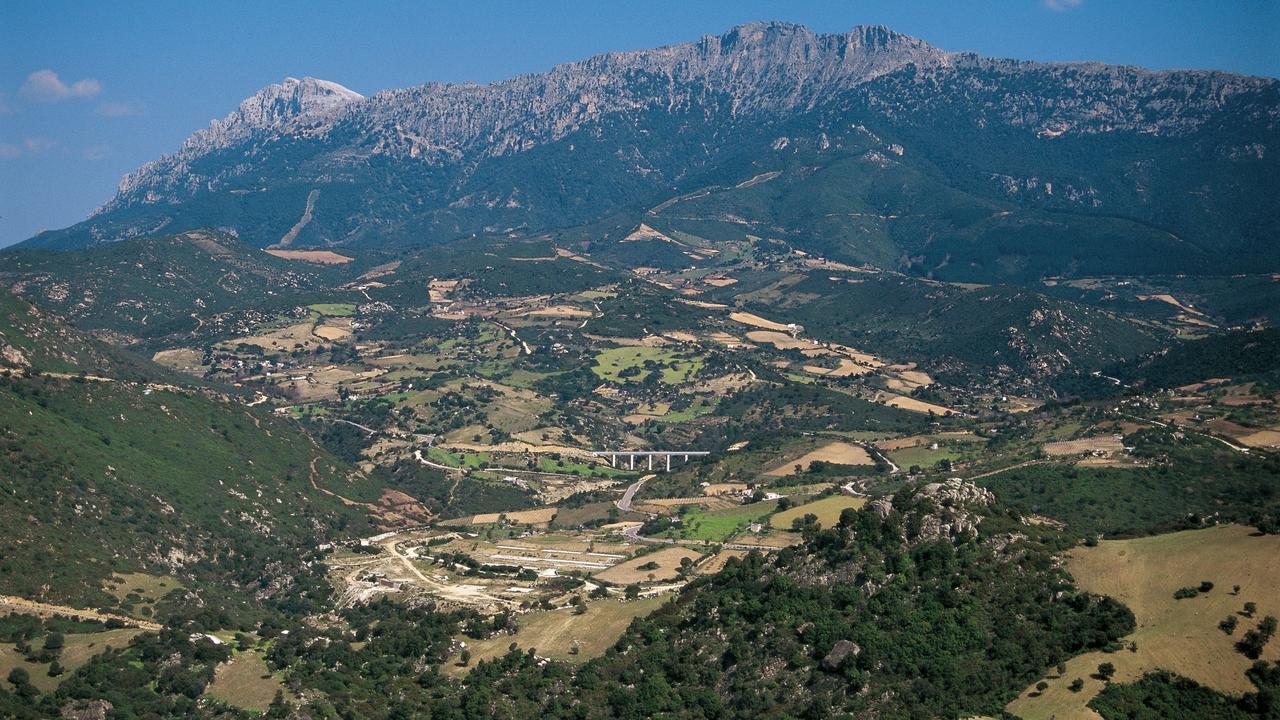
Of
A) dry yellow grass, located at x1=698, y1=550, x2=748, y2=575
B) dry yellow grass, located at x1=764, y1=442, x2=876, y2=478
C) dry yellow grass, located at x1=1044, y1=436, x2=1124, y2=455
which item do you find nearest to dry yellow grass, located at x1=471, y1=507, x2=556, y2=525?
dry yellow grass, located at x1=764, y1=442, x2=876, y2=478

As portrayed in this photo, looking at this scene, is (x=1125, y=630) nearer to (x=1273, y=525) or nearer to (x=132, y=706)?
(x=1273, y=525)

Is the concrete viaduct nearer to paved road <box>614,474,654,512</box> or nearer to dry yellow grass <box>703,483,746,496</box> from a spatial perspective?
paved road <box>614,474,654,512</box>

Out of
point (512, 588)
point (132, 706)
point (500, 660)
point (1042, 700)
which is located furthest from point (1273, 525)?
point (132, 706)

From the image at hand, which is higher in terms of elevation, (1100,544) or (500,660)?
(1100,544)

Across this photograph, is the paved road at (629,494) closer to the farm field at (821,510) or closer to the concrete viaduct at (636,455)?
the concrete viaduct at (636,455)

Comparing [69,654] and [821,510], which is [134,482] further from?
[821,510]
